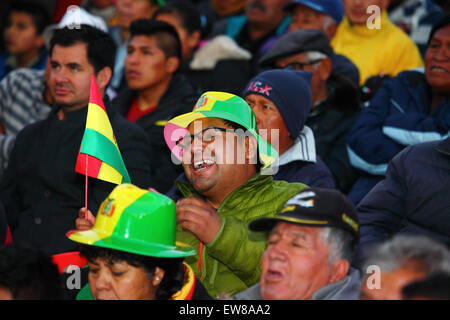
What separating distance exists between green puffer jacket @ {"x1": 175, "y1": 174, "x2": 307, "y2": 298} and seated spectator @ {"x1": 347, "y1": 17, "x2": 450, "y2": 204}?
120cm

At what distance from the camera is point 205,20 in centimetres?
765

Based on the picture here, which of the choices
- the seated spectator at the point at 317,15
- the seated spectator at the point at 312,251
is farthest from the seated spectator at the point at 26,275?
the seated spectator at the point at 317,15

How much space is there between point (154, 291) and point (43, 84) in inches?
132

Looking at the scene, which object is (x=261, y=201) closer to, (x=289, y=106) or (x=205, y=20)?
(x=289, y=106)

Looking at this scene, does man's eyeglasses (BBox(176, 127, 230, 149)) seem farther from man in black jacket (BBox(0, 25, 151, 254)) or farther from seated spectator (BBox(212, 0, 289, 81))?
seated spectator (BBox(212, 0, 289, 81))

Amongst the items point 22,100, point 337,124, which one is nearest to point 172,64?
point 22,100

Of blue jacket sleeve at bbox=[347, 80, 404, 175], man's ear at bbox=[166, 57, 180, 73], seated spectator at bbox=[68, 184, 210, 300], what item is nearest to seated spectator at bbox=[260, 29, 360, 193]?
blue jacket sleeve at bbox=[347, 80, 404, 175]

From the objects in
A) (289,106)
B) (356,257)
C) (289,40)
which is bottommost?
(356,257)

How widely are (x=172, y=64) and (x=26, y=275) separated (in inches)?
134

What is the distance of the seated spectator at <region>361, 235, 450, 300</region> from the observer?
2.98 m

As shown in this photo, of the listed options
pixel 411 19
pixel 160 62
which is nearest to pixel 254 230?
pixel 160 62

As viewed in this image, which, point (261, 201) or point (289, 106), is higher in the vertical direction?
point (289, 106)

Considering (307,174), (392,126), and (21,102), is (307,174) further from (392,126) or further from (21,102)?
(21,102)
